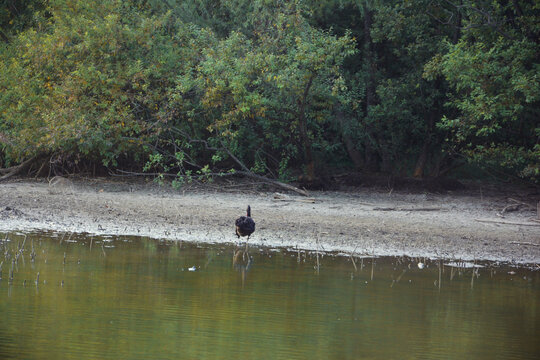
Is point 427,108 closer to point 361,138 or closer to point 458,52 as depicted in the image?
point 361,138

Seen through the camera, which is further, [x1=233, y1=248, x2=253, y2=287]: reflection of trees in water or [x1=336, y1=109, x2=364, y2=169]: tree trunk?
[x1=336, y1=109, x2=364, y2=169]: tree trunk

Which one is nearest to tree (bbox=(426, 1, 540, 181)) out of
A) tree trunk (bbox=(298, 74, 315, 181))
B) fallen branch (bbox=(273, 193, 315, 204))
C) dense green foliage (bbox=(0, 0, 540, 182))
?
dense green foliage (bbox=(0, 0, 540, 182))

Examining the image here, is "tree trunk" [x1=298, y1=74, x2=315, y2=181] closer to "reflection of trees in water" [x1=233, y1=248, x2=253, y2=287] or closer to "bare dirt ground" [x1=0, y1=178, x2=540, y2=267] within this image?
"bare dirt ground" [x1=0, y1=178, x2=540, y2=267]

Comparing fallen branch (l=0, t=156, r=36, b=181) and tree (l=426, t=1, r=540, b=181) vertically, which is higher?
tree (l=426, t=1, r=540, b=181)

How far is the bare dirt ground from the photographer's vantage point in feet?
39.3

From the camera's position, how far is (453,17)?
61.0 ft

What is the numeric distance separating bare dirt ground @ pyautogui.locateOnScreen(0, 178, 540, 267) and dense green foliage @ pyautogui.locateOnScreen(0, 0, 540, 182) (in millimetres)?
1062

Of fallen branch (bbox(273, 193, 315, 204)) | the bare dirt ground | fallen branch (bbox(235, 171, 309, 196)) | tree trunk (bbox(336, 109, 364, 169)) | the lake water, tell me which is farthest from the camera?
tree trunk (bbox(336, 109, 364, 169))

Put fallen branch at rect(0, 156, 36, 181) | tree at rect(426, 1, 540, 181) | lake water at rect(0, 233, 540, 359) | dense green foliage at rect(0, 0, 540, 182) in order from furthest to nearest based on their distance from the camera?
fallen branch at rect(0, 156, 36, 181) < dense green foliage at rect(0, 0, 540, 182) < tree at rect(426, 1, 540, 181) < lake water at rect(0, 233, 540, 359)

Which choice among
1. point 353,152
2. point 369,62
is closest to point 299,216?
point 369,62

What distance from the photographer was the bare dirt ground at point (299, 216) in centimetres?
1198

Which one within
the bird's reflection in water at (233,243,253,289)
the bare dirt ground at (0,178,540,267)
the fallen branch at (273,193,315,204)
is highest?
the fallen branch at (273,193,315,204)

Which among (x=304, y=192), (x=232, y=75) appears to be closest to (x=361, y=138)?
(x=304, y=192)

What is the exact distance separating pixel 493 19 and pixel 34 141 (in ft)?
39.7
